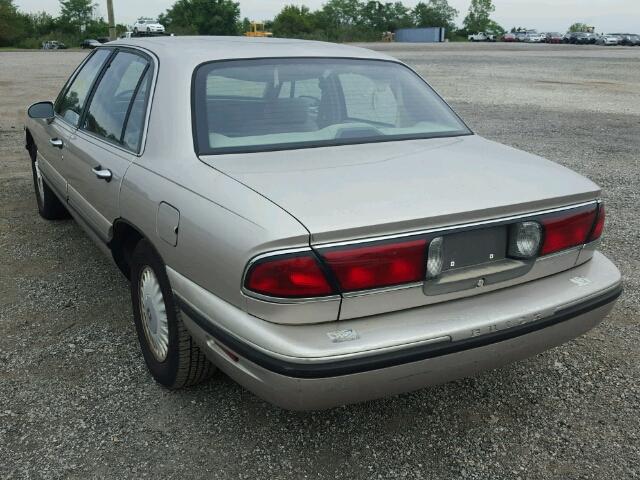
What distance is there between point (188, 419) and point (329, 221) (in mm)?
1217

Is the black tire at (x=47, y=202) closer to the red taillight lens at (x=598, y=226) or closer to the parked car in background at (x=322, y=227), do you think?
the parked car in background at (x=322, y=227)

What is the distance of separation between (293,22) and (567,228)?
10220cm

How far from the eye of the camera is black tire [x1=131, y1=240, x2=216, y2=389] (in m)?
2.59

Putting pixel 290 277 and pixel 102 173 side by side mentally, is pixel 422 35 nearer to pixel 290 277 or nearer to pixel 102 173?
pixel 102 173

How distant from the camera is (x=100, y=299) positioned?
388 centimetres

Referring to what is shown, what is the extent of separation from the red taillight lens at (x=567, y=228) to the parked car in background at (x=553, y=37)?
3069 inches

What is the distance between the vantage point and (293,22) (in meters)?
98.7

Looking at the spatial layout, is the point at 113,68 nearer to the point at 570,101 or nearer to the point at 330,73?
the point at 330,73

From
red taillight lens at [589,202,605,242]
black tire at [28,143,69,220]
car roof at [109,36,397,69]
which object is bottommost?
black tire at [28,143,69,220]

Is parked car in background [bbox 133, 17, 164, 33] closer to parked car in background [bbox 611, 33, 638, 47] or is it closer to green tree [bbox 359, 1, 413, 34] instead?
parked car in background [bbox 611, 33, 638, 47]

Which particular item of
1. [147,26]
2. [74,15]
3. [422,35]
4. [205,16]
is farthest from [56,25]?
[422,35]

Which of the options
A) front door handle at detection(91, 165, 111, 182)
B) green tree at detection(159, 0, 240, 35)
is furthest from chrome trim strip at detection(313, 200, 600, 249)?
green tree at detection(159, 0, 240, 35)

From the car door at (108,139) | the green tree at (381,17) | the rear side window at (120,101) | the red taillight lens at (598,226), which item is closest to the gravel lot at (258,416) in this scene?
the car door at (108,139)

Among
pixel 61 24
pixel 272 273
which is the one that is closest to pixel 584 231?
pixel 272 273
